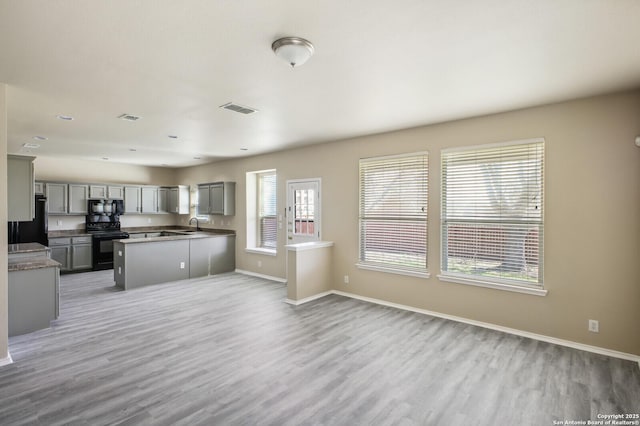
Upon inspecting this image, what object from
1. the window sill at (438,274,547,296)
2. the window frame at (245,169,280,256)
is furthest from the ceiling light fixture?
the window frame at (245,169,280,256)

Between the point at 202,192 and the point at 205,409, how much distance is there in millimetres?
6404

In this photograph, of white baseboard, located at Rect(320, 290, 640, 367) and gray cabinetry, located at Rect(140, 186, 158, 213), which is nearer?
white baseboard, located at Rect(320, 290, 640, 367)

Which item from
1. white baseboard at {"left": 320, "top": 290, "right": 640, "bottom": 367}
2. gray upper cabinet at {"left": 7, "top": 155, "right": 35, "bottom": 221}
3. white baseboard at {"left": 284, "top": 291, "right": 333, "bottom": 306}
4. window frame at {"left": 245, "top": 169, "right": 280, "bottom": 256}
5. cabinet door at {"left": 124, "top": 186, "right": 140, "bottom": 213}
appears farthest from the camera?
cabinet door at {"left": 124, "top": 186, "right": 140, "bottom": 213}

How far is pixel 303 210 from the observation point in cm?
620

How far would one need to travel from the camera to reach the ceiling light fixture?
223 cm

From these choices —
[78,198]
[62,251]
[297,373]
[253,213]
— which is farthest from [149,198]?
[297,373]

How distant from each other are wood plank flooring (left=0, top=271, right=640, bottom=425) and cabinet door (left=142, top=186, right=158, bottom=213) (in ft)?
15.8

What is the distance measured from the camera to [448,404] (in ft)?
8.07

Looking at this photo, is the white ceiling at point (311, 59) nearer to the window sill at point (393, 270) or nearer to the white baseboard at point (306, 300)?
the window sill at point (393, 270)

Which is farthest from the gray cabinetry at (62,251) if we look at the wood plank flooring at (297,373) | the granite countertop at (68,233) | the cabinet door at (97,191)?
the wood plank flooring at (297,373)

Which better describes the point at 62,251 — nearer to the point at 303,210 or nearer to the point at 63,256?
the point at 63,256

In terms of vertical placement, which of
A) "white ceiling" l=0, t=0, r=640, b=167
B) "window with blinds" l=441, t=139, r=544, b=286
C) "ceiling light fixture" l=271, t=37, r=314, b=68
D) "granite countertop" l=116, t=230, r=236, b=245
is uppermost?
"white ceiling" l=0, t=0, r=640, b=167

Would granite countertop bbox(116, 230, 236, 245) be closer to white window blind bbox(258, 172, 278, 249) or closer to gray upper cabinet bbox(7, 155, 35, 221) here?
white window blind bbox(258, 172, 278, 249)

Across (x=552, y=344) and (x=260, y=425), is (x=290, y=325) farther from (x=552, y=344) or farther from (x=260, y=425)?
(x=552, y=344)
